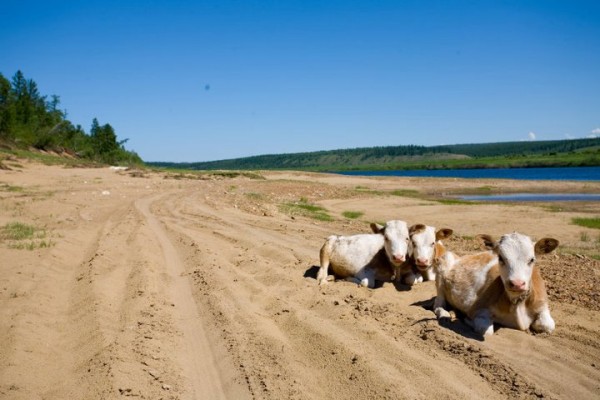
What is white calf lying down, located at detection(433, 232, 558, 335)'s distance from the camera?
6020mm

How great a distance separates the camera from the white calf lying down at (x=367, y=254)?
351 inches

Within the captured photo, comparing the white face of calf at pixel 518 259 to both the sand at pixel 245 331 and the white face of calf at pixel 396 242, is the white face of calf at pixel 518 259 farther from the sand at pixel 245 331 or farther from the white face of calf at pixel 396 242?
the white face of calf at pixel 396 242

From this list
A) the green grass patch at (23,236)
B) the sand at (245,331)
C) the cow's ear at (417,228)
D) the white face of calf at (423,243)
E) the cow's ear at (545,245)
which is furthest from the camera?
the green grass patch at (23,236)

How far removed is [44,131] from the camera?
66.6 meters

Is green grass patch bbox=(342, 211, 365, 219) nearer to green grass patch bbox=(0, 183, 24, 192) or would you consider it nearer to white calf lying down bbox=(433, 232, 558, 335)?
white calf lying down bbox=(433, 232, 558, 335)

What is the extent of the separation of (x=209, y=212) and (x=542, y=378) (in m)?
16.9

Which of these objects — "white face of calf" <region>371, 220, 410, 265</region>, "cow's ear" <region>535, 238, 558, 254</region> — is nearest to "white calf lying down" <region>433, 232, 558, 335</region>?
"cow's ear" <region>535, 238, 558, 254</region>

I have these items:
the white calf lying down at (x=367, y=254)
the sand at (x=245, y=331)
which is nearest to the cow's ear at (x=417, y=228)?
the white calf lying down at (x=367, y=254)

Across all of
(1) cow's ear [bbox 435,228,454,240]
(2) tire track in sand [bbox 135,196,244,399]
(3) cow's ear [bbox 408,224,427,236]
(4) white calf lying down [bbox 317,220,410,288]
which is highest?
(3) cow's ear [bbox 408,224,427,236]

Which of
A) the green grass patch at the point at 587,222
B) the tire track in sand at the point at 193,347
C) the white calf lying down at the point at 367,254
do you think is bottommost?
the green grass patch at the point at 587,222

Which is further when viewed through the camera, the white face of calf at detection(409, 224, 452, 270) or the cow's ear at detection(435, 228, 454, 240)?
the cow's ear at detection(435, 228, 454, 240)

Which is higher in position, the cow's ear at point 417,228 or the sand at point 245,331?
the cow's ear at point 417,228

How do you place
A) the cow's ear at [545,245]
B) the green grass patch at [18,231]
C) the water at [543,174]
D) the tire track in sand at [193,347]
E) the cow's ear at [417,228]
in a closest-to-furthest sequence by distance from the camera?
the tire track in sand at [193,347]
the cow's ear at [545,245]
the cow's ear at [417,228]
the green grass patch at [18,231]
the water at [543,174]

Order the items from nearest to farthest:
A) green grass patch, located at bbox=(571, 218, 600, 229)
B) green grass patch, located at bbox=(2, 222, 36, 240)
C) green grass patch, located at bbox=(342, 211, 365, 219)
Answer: green grass patch, located at bbox=(2, 222, 36, 240), green grass patch, located at bbox=(571, 218, 600, 229), green grass patch, located at bbox=(342, 211, 365, 219)
